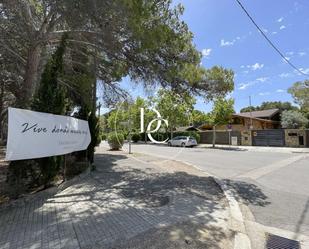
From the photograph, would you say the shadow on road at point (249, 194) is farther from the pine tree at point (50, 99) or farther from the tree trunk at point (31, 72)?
the tree trunk at point (31, 72)

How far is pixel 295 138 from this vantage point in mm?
27969

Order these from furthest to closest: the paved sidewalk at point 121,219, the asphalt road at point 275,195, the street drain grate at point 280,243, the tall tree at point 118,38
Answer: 1. the tall tree at point 118,38
2. the asphalt road at point 275,195
3. the street drain grate at point 280,243
4. the paved sidewalk at point 121,219

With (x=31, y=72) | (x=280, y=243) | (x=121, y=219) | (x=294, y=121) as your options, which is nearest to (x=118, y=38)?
(x=31, y=72)

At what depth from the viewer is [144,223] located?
4.89 metres

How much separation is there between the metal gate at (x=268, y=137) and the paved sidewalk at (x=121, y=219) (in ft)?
78.6

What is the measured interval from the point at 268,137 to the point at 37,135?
28648 millimetres

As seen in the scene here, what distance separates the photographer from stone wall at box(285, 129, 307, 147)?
27.4 m

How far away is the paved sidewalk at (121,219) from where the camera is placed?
4109mm

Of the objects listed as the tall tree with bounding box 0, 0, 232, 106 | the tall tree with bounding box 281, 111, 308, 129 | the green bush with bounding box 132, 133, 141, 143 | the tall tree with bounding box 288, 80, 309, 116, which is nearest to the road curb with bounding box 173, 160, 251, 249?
the tall tree with bounding box 0, 0, 232, 106

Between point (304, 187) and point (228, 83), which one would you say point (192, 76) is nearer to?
point (228, 83)

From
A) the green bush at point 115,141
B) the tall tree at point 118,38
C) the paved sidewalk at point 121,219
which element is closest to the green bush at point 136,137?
the green bush at point 115,141

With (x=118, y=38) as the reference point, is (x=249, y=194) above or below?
below

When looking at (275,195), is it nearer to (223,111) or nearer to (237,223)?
(237,223)

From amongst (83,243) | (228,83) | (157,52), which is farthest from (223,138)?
(83,243)
